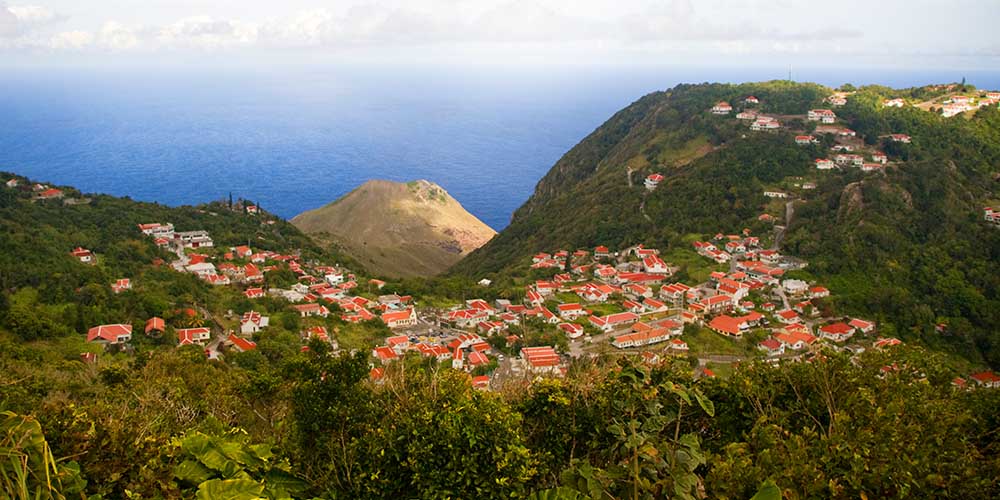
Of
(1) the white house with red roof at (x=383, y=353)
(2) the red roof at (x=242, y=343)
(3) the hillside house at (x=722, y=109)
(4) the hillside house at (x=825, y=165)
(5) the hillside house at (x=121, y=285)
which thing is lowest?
(1) the white house with red roof at (x=383, y=353)

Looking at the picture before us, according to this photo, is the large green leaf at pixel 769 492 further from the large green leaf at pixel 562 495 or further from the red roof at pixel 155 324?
the red roof at pixel 155 324

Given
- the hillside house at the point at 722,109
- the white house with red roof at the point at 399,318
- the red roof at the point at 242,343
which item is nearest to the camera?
the red roof at the point at 242,343

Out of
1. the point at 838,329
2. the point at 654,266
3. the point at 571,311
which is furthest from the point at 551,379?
the point at 654,266

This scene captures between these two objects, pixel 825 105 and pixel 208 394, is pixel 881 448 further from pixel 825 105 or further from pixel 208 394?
pixel 825 105

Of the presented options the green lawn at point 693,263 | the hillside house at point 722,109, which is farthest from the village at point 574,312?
the hillside house at point 722,109

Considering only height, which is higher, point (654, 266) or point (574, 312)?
point (654, 266)

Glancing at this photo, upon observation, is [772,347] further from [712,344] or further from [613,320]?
[613,320]

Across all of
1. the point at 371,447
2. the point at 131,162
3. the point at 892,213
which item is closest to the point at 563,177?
the point at 892,213
